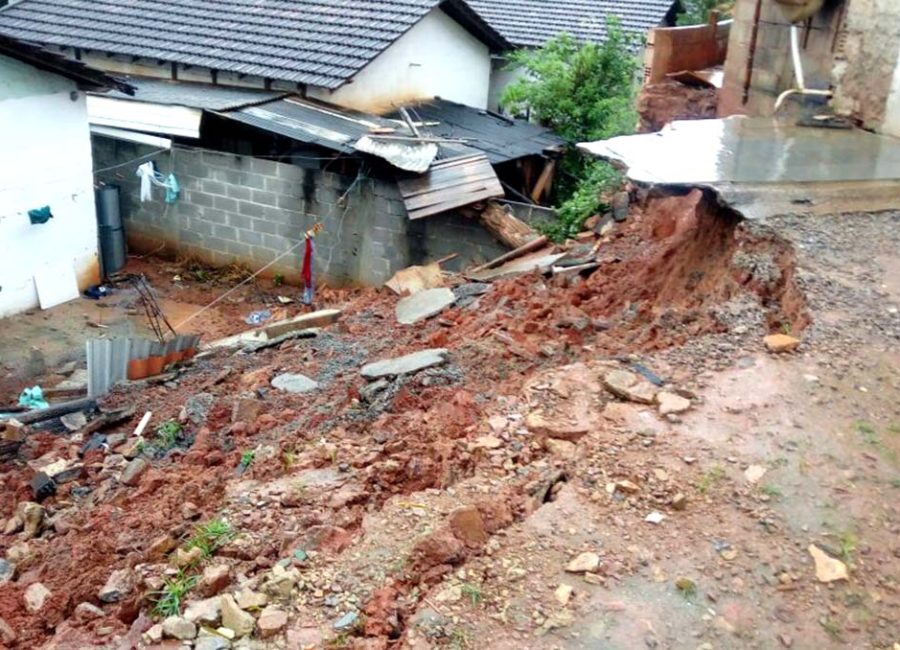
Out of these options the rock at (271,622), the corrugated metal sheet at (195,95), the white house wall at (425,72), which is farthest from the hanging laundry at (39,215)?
the rock at (271,622)

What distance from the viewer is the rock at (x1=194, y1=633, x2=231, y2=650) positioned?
171 inches

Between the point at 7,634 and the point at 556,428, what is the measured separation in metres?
3.25

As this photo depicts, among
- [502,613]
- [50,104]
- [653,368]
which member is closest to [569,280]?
[653,368]

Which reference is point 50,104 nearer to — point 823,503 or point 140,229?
point 140,229

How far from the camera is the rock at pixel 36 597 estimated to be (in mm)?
5376

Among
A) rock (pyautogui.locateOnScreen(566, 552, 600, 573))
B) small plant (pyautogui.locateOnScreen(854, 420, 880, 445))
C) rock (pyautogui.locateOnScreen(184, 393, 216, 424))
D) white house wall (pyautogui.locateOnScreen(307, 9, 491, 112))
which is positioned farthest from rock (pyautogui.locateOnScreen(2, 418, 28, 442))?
white house wall (pyautogui.locateOnScreen(307, 9, 491, 112))

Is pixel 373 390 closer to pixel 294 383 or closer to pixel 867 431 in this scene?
pixel 294 383

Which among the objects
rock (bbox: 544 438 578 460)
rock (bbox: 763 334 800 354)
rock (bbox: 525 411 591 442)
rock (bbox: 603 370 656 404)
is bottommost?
rock (bbox: 544 438 578 460)

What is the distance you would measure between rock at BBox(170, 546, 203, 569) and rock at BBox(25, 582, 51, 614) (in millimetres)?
915

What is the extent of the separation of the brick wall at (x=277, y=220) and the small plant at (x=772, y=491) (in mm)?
7758

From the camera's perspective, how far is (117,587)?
5145mm

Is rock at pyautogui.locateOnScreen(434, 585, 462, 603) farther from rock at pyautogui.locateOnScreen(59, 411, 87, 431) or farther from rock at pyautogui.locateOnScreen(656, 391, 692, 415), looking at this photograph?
rock at pyautogui.locateOnScreen(59, 411, 87, 431)

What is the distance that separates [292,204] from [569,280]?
5640mm

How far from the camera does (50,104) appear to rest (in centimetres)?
1229
